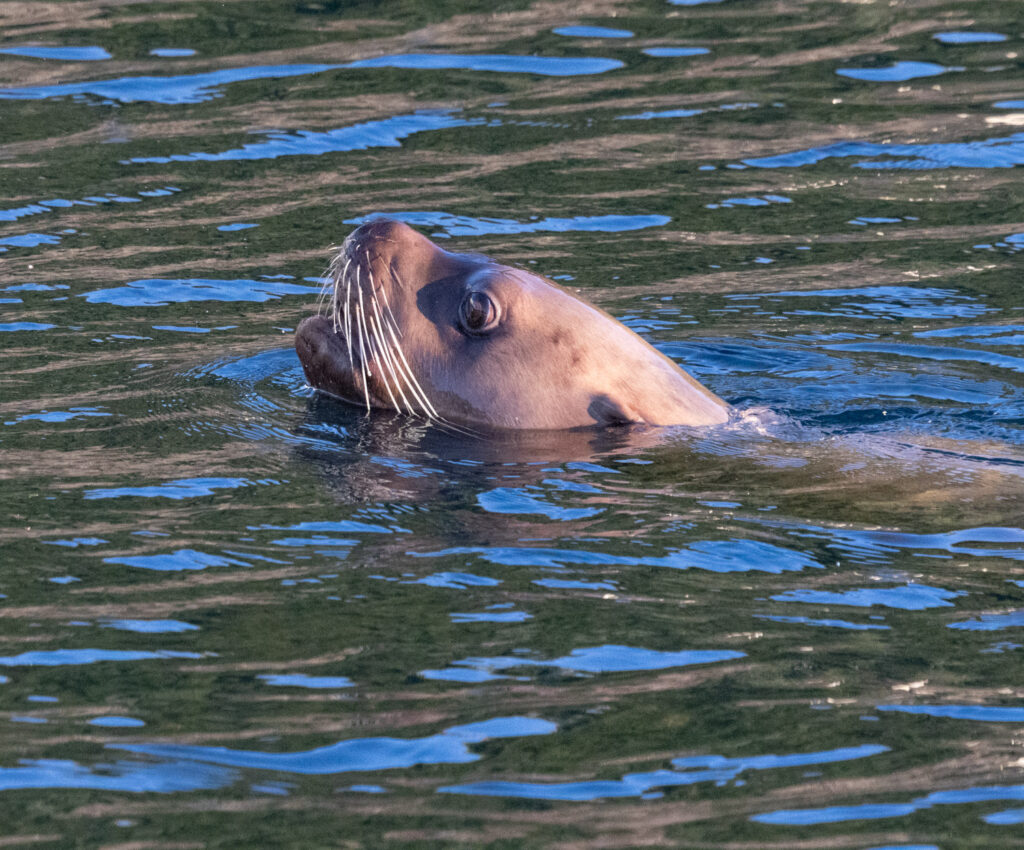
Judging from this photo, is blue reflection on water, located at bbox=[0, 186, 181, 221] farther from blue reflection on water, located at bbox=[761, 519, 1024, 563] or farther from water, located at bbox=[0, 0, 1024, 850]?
blue reflection on water, located at bbox=[761, 519, 1024, 563]

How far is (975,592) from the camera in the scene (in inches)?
198

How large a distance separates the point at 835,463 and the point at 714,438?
0.50 metres

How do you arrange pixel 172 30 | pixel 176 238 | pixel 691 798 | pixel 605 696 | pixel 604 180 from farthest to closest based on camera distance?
pixel 172 30 → pixel 604 180 → pixel 176 238 → pixel 605 696 → pixel 691 798

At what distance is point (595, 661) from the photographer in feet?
14.8

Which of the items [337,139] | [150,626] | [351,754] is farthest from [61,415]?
[337,139]

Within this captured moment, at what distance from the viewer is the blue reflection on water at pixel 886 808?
12.1ft

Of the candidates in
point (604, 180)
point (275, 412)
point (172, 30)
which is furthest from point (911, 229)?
point (172, 30)

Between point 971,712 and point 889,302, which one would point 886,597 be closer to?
point 971,712

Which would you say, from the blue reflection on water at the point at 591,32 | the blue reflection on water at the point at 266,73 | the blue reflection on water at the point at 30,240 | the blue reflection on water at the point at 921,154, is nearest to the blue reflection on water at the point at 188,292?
the blue reflection on water at the point at 30,240

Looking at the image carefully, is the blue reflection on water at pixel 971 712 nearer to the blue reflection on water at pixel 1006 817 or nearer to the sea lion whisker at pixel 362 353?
the blue reflection on water at pixel 1006 817

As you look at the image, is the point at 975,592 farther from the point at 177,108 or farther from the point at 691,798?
the point at 177,108

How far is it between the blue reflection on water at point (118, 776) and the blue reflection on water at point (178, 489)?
1.93m

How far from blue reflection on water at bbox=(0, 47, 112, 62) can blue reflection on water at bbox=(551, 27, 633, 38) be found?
340cm

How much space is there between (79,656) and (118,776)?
715 mm
